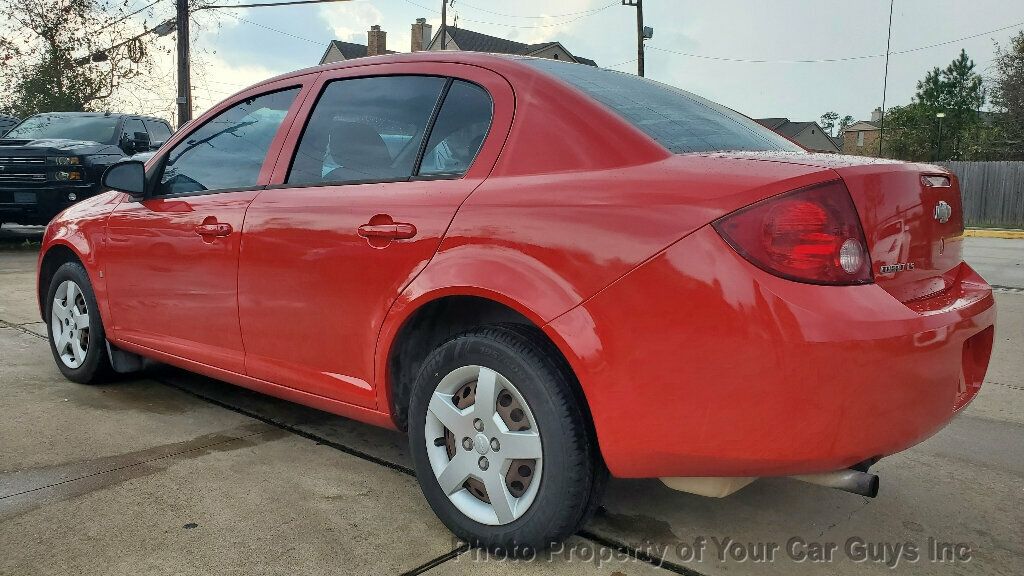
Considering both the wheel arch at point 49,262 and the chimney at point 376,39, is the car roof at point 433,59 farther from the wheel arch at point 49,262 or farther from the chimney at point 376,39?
the chimney at point 376,39

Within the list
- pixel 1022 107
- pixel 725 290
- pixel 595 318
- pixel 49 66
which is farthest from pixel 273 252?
pixel 1022 107

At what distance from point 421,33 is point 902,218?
50.2 m

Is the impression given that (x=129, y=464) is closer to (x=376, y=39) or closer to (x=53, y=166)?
(x=53, y=166)

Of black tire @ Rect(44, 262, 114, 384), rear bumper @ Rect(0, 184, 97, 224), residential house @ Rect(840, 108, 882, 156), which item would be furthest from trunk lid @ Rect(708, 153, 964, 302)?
residential house @ Rect(840, 108, 882, 156)

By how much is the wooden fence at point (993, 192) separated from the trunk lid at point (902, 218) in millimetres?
27154

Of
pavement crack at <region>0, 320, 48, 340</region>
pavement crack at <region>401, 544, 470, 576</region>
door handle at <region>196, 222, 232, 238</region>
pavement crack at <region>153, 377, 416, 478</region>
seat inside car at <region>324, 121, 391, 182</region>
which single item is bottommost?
pavement crack at <region>0, 320, 48, 340</region>

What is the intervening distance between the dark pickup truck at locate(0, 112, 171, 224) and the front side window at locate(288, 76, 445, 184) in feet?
27.0

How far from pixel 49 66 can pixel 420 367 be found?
2499cm

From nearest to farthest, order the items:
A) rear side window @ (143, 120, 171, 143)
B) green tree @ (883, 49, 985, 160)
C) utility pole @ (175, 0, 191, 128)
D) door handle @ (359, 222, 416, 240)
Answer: door handle @ (359, 222, 416, 240) < rear side window @ (143, 120, 171, 143) < utility pole @ (175, 0, 191, 128) < green tree @ (883, 49, 985, 160)

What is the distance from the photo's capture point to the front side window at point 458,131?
254cm

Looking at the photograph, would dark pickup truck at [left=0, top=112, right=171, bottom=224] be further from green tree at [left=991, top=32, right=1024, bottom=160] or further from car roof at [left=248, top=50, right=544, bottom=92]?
green tree at [left=991, top=32, right=1024, bottom=160]

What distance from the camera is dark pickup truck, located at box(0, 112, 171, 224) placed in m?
9.78

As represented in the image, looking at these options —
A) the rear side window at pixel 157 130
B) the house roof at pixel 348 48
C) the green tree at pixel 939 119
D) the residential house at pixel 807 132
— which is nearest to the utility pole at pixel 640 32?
the rear side window at pixel 157 130

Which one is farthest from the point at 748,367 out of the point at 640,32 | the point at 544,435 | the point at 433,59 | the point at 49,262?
the point at 640,32
